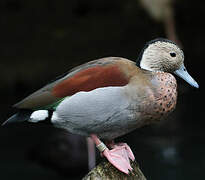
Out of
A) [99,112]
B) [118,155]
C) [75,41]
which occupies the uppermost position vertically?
[99,112]

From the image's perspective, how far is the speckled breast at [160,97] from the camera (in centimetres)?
305

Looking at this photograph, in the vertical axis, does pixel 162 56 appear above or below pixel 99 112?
above

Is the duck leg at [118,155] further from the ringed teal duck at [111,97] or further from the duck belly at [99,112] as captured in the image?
the duck belly at [99,112]

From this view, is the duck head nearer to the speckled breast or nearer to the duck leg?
the speckled breast

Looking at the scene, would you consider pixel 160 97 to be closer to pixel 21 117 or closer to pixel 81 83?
pixel 81 83

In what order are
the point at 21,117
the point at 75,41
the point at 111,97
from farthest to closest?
1. the point at 75,41
2. the point at 21,117
3. the point at 111,97

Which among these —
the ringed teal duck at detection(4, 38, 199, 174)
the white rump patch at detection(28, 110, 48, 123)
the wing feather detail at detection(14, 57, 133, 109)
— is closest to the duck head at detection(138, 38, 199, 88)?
the ringed teal duck at detection(4, 38, 199, 174)

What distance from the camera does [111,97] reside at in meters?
3.01

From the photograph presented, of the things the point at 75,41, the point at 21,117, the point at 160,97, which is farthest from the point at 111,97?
the point at 75,41

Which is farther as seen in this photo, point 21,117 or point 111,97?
point 21,117

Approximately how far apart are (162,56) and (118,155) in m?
0.66

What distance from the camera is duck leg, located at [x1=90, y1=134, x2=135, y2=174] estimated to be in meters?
2.96

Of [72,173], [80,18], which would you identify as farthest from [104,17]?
[72,173]

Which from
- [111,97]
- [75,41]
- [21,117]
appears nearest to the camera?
[111,97]
